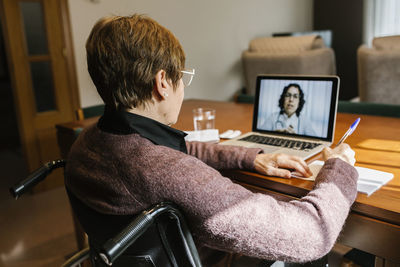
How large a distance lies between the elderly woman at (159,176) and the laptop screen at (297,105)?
1.44ft

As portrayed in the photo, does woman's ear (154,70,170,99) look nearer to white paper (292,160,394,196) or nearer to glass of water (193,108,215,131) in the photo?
white paper (292,160,394,196)

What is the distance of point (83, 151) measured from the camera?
825 mm

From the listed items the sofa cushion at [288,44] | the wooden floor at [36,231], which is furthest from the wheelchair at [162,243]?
the sofa cushion at [288,44]

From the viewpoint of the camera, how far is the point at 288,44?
4.04 metres

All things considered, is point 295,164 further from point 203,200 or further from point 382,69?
point 382,69

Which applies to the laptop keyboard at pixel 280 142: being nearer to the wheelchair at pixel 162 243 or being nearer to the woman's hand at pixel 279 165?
the woman's hand at pixel 279 165

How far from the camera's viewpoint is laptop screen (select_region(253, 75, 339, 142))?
132 cm

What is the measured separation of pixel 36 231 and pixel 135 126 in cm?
208

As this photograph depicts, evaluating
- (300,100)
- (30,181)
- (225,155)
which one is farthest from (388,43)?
(30,181)

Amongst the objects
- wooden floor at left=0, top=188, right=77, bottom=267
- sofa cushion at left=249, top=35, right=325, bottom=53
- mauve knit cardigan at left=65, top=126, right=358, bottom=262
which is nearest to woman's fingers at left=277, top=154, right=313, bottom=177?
mauve knit cardigan at left=65, top=126, right=358, bottom=262

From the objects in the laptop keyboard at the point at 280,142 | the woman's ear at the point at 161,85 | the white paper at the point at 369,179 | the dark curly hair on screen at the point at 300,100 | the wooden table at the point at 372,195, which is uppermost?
the woman's ear at the point at 161,85

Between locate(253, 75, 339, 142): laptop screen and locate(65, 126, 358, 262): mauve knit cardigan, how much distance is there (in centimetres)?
56

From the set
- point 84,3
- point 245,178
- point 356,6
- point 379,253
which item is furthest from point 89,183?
point 356,6

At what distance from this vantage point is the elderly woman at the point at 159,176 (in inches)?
27.8
